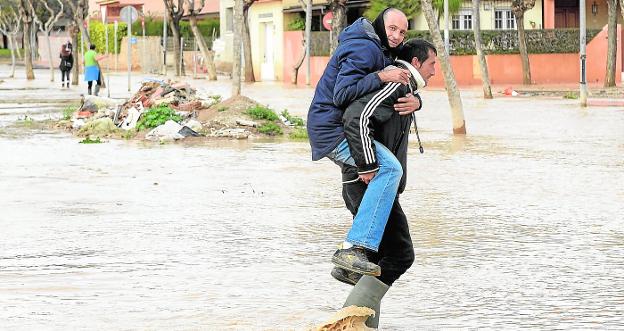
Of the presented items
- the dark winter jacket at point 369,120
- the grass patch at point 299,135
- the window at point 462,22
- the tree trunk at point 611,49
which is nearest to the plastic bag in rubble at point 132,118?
the grass patch at point 299,135

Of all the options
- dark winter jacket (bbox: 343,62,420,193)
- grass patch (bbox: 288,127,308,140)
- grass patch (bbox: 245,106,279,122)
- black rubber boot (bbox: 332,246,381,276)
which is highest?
dark winter jacket (bbox: 343,62,420,193)

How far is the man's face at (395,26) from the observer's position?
6.72 m

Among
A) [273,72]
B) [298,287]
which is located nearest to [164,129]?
[298,287]

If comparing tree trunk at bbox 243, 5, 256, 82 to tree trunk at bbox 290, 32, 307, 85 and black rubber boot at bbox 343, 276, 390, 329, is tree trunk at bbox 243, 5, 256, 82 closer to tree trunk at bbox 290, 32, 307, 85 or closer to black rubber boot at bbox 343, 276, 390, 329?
tree trunk at bbox 290, 32, 307, 85

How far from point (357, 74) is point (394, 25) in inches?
12.7

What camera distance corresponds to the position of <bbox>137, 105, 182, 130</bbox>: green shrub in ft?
72.2

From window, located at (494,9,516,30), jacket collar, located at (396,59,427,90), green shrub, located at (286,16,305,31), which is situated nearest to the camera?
jacket collar, located at (396,59,427,90)

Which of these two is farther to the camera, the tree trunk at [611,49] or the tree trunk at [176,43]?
the tree trunk at [176,43]

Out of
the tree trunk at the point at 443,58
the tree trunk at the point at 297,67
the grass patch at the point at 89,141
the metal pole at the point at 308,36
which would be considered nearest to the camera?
the tree trunk at the point at 443,58

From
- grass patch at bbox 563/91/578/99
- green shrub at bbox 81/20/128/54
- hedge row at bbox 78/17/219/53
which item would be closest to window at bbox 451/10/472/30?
grass patch at bbox 563/91/578/99

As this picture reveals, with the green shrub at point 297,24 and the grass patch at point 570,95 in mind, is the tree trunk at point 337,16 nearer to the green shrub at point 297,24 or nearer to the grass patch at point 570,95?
the grass patch at point 570,95

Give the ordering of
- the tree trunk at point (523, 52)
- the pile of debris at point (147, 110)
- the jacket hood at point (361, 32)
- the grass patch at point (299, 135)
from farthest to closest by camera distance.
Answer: the tree trunk at point (523, 52) → the pile of debris at point (147, 110) → the grass patch at point (299, 135) → the jacket hood at point (361, 32)

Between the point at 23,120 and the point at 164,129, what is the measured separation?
21.0 feet

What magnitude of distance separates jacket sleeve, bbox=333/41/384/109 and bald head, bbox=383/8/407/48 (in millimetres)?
119
